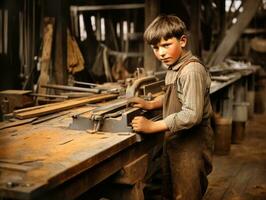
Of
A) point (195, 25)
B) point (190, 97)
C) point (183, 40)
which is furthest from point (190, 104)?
point (195, 25)

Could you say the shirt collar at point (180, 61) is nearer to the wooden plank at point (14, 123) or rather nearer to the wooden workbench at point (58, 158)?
the wooden workbench at point (58, 158)

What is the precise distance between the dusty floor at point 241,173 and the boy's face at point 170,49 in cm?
214

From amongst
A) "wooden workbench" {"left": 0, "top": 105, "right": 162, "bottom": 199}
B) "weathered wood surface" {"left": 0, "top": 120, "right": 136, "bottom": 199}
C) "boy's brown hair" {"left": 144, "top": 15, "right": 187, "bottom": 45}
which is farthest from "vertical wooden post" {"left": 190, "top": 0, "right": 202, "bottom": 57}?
"weathered wood surface" {"left": 0, "top": 120, "right": 136, "bottom": 199}

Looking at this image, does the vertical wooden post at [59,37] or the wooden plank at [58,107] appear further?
the vertical wooden post at [59,37]

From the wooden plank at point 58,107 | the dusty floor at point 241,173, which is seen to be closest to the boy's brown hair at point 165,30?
the wooden plank at point 58,107

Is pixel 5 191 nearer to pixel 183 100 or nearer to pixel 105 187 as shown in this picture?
pixel 105 187

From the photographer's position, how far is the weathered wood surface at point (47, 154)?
156cm

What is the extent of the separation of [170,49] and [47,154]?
3.64 ft

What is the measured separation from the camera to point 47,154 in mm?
1955

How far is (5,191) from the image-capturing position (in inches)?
60.2

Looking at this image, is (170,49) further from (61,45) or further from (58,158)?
(61,45)

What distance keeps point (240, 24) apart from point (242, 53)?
4315mm

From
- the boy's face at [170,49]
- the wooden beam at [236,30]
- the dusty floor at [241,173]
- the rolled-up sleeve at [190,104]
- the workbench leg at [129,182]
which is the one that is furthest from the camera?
the wooden beam at [236,30]

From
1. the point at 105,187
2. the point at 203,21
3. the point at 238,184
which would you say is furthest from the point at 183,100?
the point at 203,21
